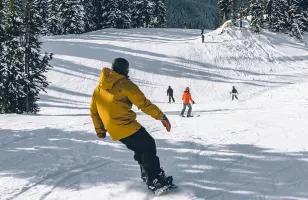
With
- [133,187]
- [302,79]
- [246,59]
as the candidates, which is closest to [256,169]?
[133,187]

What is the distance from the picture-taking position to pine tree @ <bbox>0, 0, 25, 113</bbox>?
29969mm

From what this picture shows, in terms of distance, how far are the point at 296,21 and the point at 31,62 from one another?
3782 centimetres

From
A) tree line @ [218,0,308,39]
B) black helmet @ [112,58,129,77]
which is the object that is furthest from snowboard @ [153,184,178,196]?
tree line @ [218,0,308,39]

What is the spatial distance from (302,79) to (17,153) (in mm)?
38175

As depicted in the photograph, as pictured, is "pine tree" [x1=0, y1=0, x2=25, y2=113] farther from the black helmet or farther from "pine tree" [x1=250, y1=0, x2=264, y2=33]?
"pine tree" [x1=250, y1=0, x2=264, y2=33]

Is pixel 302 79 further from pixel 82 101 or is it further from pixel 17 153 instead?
pixel 17 153

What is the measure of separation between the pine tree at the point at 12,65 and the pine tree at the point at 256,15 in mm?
32431

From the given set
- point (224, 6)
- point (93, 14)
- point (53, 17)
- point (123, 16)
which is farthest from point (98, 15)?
point (224, 6)

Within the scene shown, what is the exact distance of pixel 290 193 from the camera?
7129 mm

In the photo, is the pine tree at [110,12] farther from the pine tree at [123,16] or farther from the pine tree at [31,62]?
the pine tree at [31,62]

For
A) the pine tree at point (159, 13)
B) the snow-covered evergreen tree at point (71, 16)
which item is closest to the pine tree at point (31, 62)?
the snow-covered evergreen tree at point (71, 16)

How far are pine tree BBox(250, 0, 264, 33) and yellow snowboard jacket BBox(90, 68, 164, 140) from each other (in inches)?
2038

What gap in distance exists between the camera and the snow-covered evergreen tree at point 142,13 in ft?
251

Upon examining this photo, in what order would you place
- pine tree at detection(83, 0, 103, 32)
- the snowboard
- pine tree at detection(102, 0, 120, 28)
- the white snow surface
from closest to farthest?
the snowboard, the white snow surface, pine tree at detection(102, 0, 120, 28), pine tree at detection(83, 0, 103, 32)
